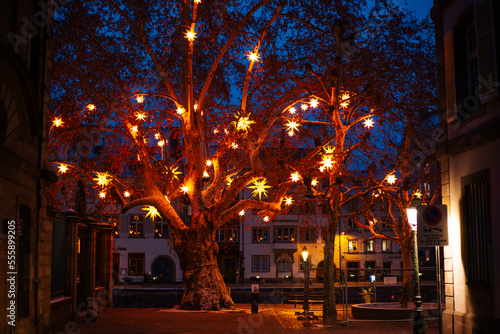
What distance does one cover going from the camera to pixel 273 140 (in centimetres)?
3142

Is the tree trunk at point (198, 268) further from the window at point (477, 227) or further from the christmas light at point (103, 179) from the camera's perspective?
the window at point (477, 227)

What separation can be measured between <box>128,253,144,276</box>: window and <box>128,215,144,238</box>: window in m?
1.97

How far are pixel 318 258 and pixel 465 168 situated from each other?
51376 mm

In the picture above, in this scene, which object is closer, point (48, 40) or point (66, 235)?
point (48, 40)

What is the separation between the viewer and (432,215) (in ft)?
47.0

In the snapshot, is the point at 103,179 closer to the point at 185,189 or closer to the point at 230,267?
the point at 185,189

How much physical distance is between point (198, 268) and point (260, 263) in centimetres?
4026

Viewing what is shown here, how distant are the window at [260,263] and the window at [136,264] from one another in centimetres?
1115

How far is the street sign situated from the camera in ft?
46.8

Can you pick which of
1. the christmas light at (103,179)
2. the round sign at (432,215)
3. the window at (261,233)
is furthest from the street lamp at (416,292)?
the window at (261,233)

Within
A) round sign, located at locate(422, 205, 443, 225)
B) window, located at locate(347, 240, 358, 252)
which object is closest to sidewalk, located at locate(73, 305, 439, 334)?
round sign, located at locate(422, 205, 443, 225)

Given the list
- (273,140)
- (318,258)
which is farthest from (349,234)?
(273,140)

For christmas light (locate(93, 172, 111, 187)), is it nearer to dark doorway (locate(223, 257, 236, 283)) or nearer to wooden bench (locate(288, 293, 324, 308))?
wooden bench (locate(288, 293, 324, 308))

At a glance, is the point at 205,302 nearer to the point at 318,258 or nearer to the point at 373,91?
the point at 373,91
